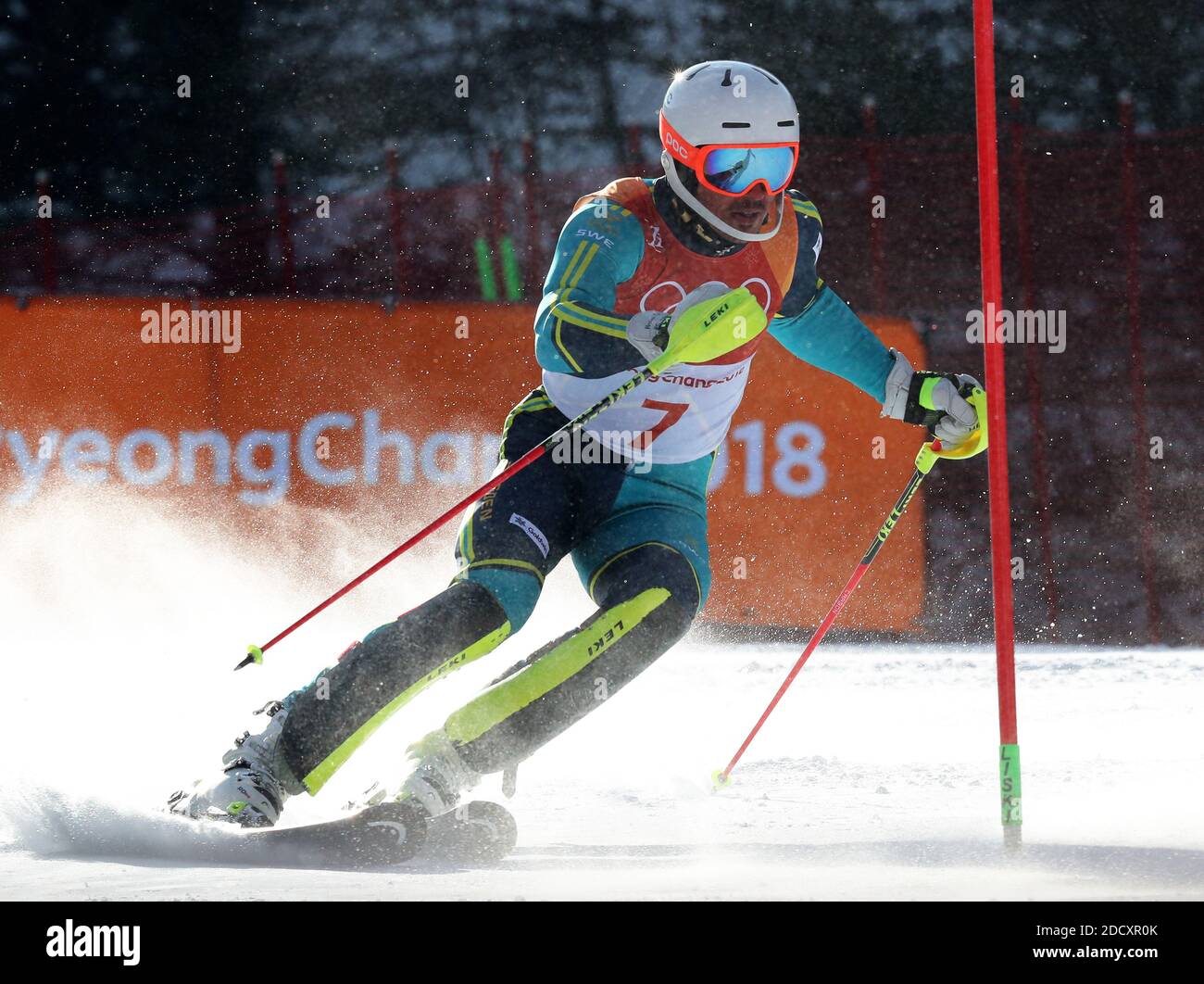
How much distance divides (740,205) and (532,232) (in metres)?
5.14

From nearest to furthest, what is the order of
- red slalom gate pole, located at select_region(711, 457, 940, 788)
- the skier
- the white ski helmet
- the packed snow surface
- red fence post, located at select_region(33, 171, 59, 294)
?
the packed snow surface
the skier
the white ski helmet
red slalom gate pole, located at select_region(711, 457, 940, 788)
red fence post, located at select_region(33, 171, 59, 294)

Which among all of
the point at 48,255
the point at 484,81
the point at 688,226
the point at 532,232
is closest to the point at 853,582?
the point at 688,226

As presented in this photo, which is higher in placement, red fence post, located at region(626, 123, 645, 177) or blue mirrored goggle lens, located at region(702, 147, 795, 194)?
red fence post, located at region(626, 123, 645, 177)

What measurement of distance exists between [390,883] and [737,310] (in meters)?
1.44

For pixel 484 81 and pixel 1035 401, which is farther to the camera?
pixel 484 81

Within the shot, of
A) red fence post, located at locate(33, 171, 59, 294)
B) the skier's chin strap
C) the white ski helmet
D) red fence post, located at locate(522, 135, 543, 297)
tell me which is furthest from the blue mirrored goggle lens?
red fence post, located at locate(33, 171, 59, 294)

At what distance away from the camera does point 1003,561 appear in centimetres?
354

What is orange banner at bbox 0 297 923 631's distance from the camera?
8.05 m

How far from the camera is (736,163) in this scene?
4.00m

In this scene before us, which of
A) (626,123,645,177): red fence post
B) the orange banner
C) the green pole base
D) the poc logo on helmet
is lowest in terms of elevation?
the green pole base

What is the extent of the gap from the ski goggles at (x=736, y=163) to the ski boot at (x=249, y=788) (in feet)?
5.26

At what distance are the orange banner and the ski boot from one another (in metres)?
4.34

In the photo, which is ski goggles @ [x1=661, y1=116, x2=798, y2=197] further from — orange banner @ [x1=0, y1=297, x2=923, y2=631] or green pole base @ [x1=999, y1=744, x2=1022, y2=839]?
orange banner @ [x1=0, y1=297, x2=923, y2=631]

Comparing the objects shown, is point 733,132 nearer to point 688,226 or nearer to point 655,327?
point 688,226
